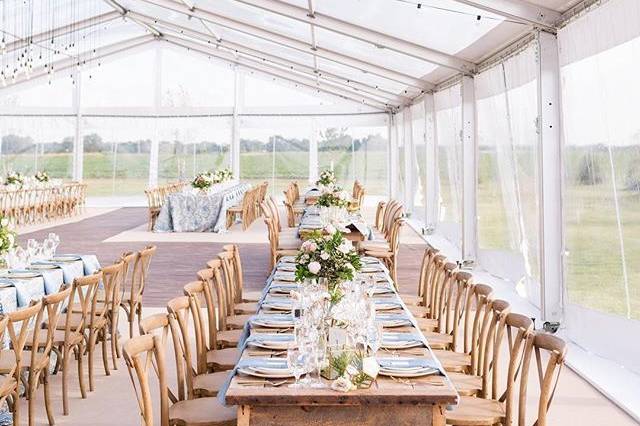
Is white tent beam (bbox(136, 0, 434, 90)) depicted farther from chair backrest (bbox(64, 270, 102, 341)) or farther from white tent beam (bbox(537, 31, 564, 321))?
chair backrest (bbox(64, 270, 102, 341))

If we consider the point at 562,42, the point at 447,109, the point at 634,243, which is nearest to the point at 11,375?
the point at 634,243

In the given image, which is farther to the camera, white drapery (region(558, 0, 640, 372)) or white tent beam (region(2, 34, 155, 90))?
white tent beam (region(2, 34, 155, 90))

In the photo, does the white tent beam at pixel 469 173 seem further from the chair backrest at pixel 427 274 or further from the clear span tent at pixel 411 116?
the chair backrest at pixel 427 274

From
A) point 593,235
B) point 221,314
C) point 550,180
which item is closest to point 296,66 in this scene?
point 550,180

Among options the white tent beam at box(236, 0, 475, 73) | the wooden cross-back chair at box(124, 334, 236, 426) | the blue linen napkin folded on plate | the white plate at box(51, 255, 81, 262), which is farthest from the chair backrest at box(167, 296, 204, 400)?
the white tent beam at box(236, 0, 475, 73)

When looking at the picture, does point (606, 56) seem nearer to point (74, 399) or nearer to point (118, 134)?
point (74, 399)

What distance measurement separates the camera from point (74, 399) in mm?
4766

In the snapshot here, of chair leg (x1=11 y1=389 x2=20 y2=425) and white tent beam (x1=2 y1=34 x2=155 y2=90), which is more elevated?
white tent beam (x1=2 y1=34 x2=155 y2=90)

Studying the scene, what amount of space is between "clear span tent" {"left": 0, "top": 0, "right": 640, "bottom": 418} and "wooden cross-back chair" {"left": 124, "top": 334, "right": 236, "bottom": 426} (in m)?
2.75

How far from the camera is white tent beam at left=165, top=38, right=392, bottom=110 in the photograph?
62.5 feet

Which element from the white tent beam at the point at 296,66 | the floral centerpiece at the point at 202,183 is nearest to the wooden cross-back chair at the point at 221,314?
the floral centerpiece at the point at 202,183

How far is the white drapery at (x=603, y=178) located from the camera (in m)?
5.14

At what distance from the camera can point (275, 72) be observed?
1977 centimetres

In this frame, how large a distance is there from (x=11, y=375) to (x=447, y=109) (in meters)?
9.99
